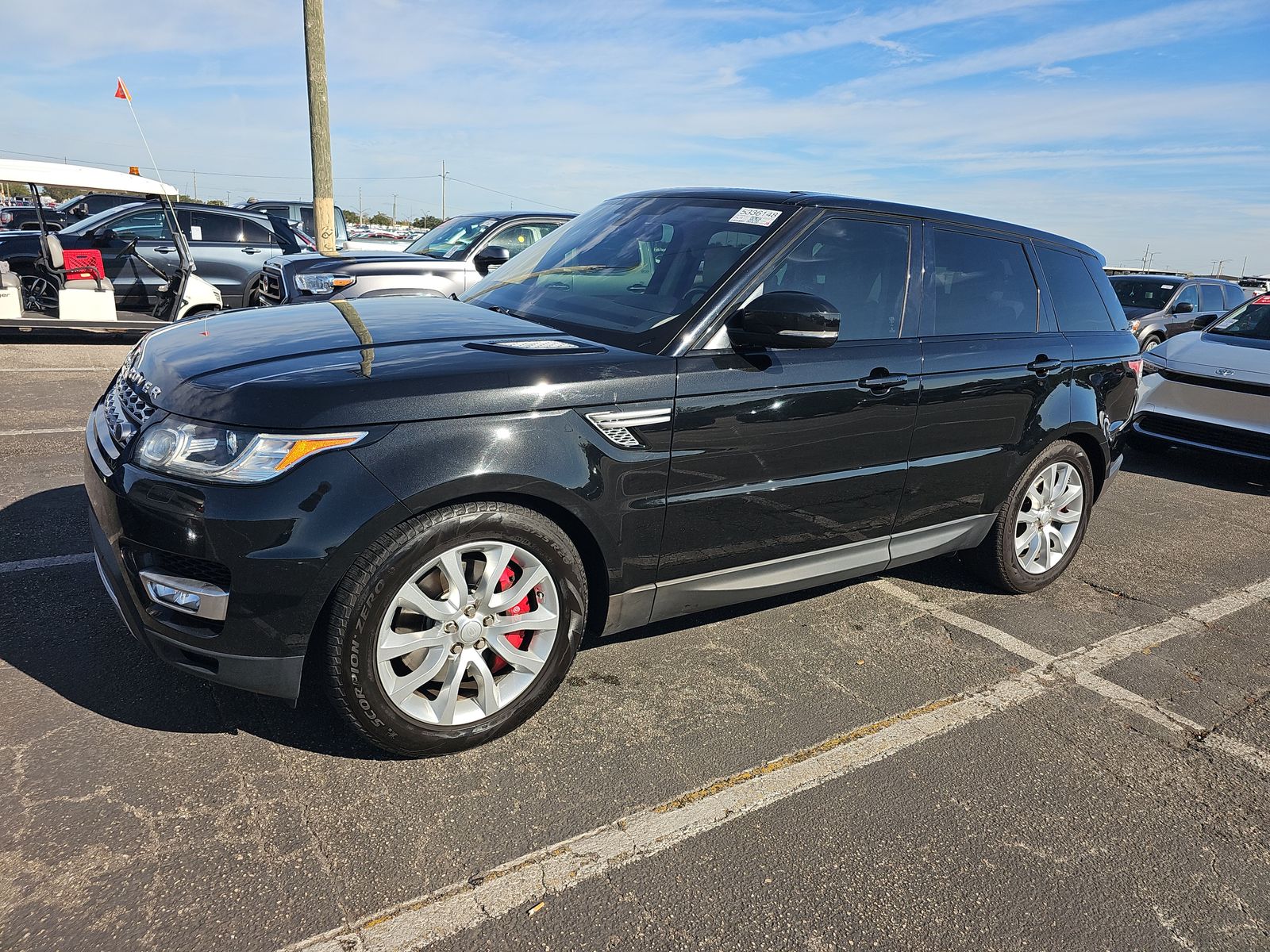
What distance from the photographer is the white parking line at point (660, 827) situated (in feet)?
6.75

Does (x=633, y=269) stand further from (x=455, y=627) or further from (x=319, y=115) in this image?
(x=319, y=115)

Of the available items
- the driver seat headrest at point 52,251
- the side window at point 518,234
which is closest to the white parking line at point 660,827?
the side window at point 518,234

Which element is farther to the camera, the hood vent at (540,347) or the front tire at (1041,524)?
the front tire at (1041,524)

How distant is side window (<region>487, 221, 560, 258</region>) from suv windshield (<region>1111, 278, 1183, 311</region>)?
1107 cm

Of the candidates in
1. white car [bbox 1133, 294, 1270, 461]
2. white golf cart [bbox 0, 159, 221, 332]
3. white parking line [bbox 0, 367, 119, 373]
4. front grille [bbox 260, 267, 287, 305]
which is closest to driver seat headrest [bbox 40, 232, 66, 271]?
white golf cart [bbox 0, 159, 221, 332]

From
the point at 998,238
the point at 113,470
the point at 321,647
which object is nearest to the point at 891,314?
the point at 998,238

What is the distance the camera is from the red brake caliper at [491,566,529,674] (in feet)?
8.98

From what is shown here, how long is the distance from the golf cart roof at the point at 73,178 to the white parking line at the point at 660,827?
937 centimetres

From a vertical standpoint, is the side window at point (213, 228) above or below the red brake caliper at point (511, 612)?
above

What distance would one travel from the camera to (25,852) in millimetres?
2176

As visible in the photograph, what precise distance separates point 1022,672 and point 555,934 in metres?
2.39

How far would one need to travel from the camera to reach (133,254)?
1061 cm

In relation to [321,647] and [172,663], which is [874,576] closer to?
[321,647]

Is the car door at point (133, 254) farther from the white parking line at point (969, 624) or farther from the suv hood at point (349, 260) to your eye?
the white parking line at point (969, 624)
